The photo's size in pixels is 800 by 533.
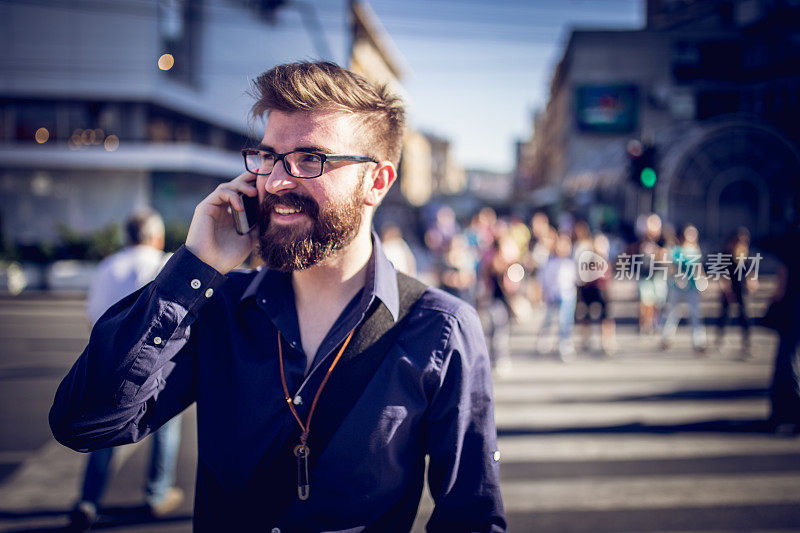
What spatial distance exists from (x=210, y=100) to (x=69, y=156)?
853 centimetres

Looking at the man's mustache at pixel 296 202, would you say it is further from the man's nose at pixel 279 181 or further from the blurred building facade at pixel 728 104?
the blurred building facade at pixel 728 104

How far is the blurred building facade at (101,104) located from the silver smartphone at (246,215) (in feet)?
68.6

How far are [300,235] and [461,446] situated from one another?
2.61 feet

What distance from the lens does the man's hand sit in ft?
4.91

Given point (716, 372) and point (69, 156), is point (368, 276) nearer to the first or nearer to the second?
point (716, 372)

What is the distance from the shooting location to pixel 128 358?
4.51 ft

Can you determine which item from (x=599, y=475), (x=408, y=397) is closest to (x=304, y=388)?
(x=408, y=397)

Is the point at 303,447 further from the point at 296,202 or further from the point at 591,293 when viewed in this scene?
the point at 591,293

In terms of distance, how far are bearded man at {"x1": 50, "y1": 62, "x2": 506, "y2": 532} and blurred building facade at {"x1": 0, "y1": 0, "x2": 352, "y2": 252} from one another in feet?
68.7

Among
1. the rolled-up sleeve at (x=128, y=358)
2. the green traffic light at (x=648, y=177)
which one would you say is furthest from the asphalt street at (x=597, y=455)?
the green traffic light at (x=648, y=177)

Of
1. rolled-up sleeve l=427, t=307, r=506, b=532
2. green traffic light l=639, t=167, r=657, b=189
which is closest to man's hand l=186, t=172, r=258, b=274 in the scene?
rolled-up sleeve l=427, t=307, r=506, b=532

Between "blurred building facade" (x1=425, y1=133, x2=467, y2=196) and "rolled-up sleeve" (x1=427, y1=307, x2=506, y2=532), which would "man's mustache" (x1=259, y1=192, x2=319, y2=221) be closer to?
"rolled-up sleeve" (x1=427, y1=307, x2=506, y2=532)

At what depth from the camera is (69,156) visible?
23375 millimetres

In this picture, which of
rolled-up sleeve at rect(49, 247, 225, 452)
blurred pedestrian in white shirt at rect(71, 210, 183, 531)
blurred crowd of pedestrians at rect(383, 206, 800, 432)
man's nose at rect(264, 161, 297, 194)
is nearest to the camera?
rolled-up sleeve at rect(49, 247, 225, 452)
